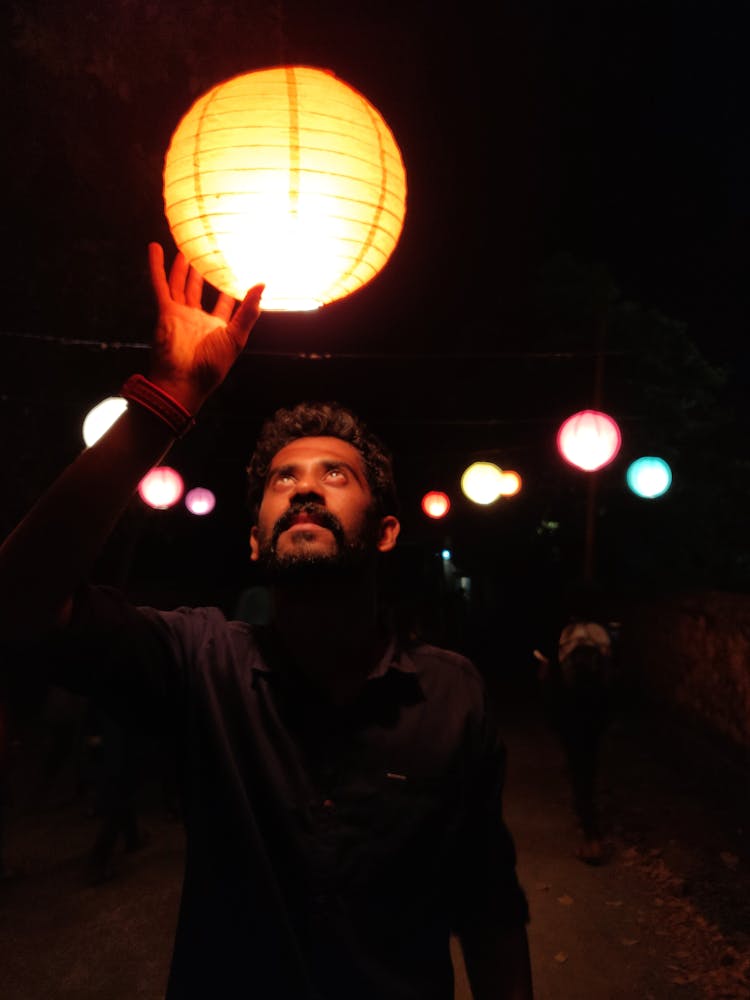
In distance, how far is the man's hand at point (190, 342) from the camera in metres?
1.70

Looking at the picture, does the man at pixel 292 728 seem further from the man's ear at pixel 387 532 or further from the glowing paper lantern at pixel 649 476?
the glowing paper lantern at pixel 649 476

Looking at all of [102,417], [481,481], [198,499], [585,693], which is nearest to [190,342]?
[585,693]

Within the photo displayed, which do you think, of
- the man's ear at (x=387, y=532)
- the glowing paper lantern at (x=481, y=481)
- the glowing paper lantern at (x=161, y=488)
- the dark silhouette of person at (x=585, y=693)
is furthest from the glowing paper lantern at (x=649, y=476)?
the man's ear at (x=387, y=532)

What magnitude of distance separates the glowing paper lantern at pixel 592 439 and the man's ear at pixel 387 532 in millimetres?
7408

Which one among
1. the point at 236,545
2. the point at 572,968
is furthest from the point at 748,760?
the point at 236,545

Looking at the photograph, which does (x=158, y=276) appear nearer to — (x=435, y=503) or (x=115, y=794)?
(x=115, y=794)

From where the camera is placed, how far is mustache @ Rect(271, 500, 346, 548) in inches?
76.1

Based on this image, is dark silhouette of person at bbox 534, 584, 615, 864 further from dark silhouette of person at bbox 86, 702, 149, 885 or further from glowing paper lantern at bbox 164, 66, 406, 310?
glowing paper lantern at bbox 164, 66, 406, 310

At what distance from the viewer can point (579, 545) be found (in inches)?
817

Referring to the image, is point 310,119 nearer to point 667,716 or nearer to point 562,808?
point 562,808

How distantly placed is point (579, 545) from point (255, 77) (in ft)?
64.7

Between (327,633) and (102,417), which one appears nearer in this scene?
(327,633)

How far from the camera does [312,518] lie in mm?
1938

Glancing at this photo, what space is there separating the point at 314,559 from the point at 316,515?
0.14m
